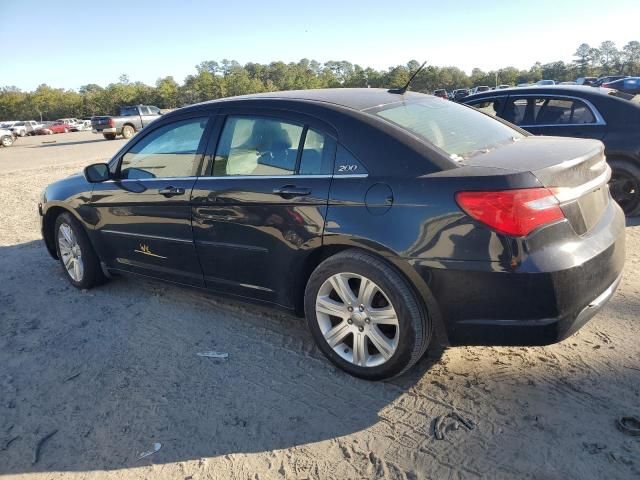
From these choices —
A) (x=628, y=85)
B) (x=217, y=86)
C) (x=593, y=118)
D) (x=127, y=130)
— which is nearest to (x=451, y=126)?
(x=593, y=118)

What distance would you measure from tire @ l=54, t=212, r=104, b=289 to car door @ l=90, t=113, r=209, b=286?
188mm

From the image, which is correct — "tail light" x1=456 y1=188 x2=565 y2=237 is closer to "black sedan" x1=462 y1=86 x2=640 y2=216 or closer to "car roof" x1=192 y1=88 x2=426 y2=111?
"car roof" x1=192 y1=88 x2=426 y2=111

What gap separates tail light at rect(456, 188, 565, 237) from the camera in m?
2.33

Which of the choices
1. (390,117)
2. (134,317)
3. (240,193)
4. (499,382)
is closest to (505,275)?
(499,382)

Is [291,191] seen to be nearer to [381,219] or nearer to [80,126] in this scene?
[381,219]

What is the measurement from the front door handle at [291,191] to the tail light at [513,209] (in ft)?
3.17

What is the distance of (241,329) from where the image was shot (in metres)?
3.66

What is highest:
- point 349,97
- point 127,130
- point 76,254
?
point 349,97

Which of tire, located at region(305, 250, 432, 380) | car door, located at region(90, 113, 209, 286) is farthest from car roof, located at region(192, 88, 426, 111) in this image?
tire, located at region(305, 250, 432, 380)

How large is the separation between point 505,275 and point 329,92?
183cm

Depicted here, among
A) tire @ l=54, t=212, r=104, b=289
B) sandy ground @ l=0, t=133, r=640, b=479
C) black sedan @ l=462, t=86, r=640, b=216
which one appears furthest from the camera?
black sedan @ l=462, t=86, r=640, b=216

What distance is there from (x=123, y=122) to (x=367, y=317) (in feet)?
97.0

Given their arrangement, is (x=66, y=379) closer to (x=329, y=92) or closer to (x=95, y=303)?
(x=95, y=303)

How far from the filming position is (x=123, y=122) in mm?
29016
